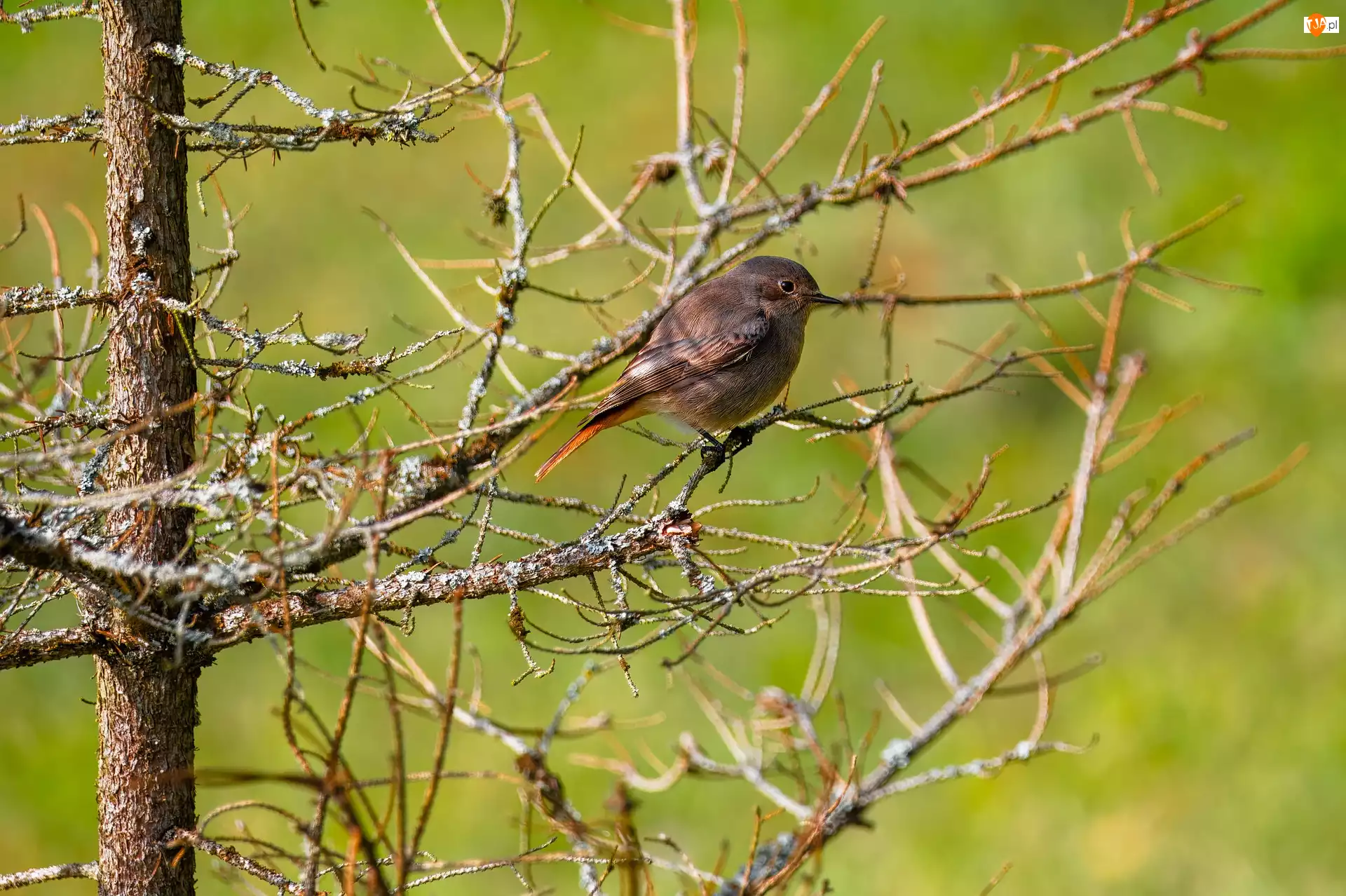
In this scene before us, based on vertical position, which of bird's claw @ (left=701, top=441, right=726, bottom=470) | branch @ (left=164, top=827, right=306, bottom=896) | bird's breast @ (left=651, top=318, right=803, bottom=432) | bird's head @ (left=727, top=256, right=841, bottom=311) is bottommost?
branch @ (left=164, top=827, right=306, bottom=896)

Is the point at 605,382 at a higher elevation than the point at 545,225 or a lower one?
lower

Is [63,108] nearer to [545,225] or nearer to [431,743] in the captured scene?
[545,225]

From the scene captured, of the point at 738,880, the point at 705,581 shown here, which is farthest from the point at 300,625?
the point at 738,880

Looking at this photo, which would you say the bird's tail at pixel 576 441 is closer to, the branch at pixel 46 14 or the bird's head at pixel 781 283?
the bird's head at pixel 781 283

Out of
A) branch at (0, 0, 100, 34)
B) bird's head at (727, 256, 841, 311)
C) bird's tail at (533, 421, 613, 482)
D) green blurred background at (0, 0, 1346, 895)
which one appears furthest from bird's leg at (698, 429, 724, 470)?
branch at (0, 0, 100, 34)

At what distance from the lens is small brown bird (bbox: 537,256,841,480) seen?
570 cm

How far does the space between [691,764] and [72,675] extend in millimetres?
5444

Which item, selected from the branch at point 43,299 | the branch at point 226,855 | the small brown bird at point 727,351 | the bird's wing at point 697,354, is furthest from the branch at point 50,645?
the bird's wing at point 697,354

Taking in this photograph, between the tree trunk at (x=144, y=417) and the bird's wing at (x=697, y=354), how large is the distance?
2671 millimetres

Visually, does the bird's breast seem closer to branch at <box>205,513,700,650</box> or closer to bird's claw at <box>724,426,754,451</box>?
bird's claw at <box>724,426,754,451</box>

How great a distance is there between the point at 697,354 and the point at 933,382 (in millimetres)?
3093

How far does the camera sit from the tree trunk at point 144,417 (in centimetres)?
301

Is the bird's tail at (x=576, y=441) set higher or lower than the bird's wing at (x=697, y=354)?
lower

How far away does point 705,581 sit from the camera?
317cm
